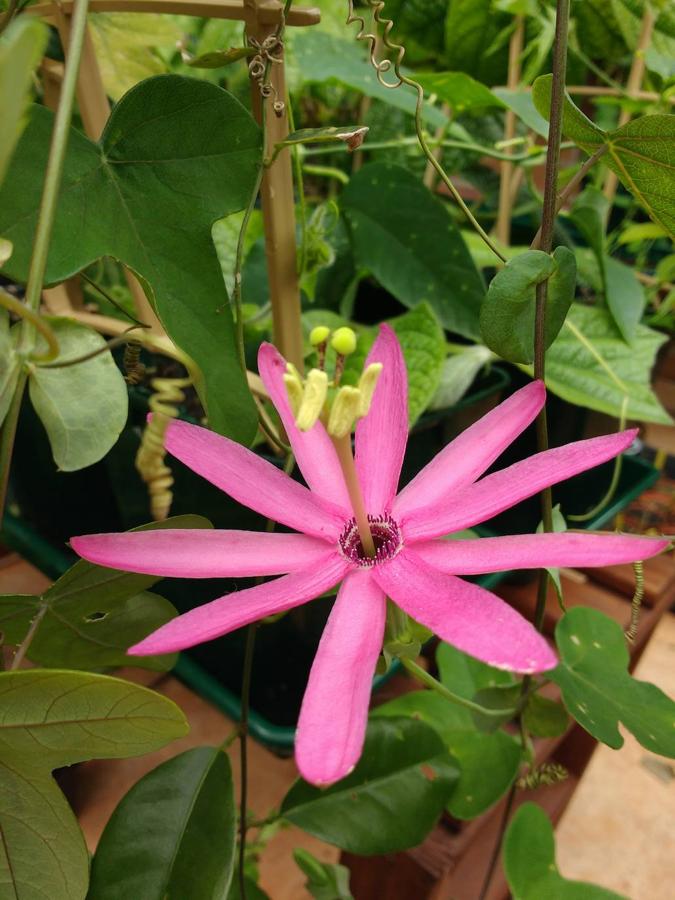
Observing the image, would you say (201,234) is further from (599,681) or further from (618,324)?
(618,324)

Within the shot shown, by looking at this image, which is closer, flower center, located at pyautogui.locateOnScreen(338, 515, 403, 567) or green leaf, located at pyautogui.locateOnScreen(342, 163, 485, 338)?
flower center, located at pyautogui.locateOnScreen(338, 515, 403, 567)

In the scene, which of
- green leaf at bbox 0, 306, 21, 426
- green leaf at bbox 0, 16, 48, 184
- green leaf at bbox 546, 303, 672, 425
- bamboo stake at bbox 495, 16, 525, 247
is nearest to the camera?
green leaf at bbox 0, 16, 48, 184

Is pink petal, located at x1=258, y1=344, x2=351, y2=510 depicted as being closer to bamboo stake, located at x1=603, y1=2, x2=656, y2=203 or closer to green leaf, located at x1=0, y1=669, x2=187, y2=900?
green leaf, located at x1=0, y1=669, x2=187, y2=900

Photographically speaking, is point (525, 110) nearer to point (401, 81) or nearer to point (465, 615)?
point (401, 81)

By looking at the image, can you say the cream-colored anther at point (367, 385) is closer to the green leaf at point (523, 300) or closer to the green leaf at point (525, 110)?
the green leaf at point (523, 300)

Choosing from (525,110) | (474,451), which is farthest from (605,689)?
(525,110)

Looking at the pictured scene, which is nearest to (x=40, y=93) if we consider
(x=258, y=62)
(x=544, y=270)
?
(x=258, y=62)

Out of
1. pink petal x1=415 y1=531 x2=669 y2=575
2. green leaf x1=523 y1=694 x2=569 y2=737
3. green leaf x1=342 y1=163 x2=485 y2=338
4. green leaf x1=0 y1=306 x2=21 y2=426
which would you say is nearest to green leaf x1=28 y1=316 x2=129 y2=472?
green leaf x1=0 y1=306 x2=21 y2=426
